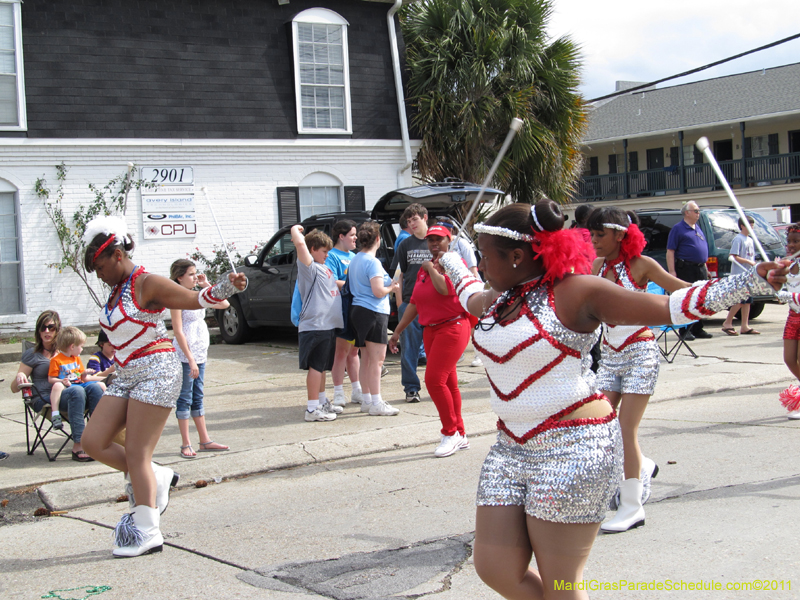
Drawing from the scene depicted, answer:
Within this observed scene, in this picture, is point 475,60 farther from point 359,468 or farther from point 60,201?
point 359,468

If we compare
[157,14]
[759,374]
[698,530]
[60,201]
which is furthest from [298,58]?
[698,530]

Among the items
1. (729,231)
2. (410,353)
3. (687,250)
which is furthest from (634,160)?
(410,353)

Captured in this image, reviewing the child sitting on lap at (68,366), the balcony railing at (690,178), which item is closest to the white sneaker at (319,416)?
the child sitting on lap at (68,366)

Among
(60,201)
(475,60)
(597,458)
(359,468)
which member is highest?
(475,60)

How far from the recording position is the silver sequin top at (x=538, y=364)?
271cm

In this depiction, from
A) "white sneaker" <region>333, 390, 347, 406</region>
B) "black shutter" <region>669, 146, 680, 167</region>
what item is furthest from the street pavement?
"black shutter" <region>669, 146, 680, 167</region>

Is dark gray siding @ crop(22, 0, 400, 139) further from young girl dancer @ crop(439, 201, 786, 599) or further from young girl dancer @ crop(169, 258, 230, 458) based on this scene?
young girl dancer @ crop(439, 201, 786, 599)

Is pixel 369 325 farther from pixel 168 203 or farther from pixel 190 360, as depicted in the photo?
pixel 168 203

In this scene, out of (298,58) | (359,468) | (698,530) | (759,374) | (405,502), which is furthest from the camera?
(298,58)

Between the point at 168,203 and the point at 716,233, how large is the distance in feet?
31.9

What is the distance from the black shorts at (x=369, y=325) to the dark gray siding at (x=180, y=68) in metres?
8.66

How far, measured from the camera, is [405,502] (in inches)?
210

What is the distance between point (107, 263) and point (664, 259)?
434 inches

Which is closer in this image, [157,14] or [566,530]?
[566,530]
